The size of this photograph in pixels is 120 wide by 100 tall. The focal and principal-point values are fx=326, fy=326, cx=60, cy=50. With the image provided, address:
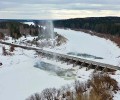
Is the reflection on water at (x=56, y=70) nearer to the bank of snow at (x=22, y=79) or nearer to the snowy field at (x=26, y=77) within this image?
the snowy field at (x=26, y=77)

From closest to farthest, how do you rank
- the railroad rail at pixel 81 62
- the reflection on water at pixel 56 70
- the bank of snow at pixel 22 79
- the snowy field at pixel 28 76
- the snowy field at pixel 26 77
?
the bank of snow at pixel 22 79
the snowy field at pixel 26 77
the snowy field at pixel 28 76
the reflection on water at pixel 56 70
the railroad rail at pixel 81 62

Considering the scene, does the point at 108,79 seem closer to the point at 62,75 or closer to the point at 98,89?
the point at 98,89

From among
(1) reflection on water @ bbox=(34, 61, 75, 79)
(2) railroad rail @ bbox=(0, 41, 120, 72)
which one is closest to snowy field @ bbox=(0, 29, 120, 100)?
(1) reflection on water @ bbox=(34, 61, 75, 79)

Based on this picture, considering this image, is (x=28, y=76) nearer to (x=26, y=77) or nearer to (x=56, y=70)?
(x=26, y=77)

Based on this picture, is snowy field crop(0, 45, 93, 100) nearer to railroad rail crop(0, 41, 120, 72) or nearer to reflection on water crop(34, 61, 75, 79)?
reflection on water crop(34, 61, 75, 79)

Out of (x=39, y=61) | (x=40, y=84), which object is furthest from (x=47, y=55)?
(x=40, y=84)

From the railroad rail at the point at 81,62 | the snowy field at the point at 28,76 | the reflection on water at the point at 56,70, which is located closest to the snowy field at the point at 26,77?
the snowy field at the point at 28,76

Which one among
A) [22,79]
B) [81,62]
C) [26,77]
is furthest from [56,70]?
[22,79]

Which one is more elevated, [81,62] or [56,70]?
[81,62]
